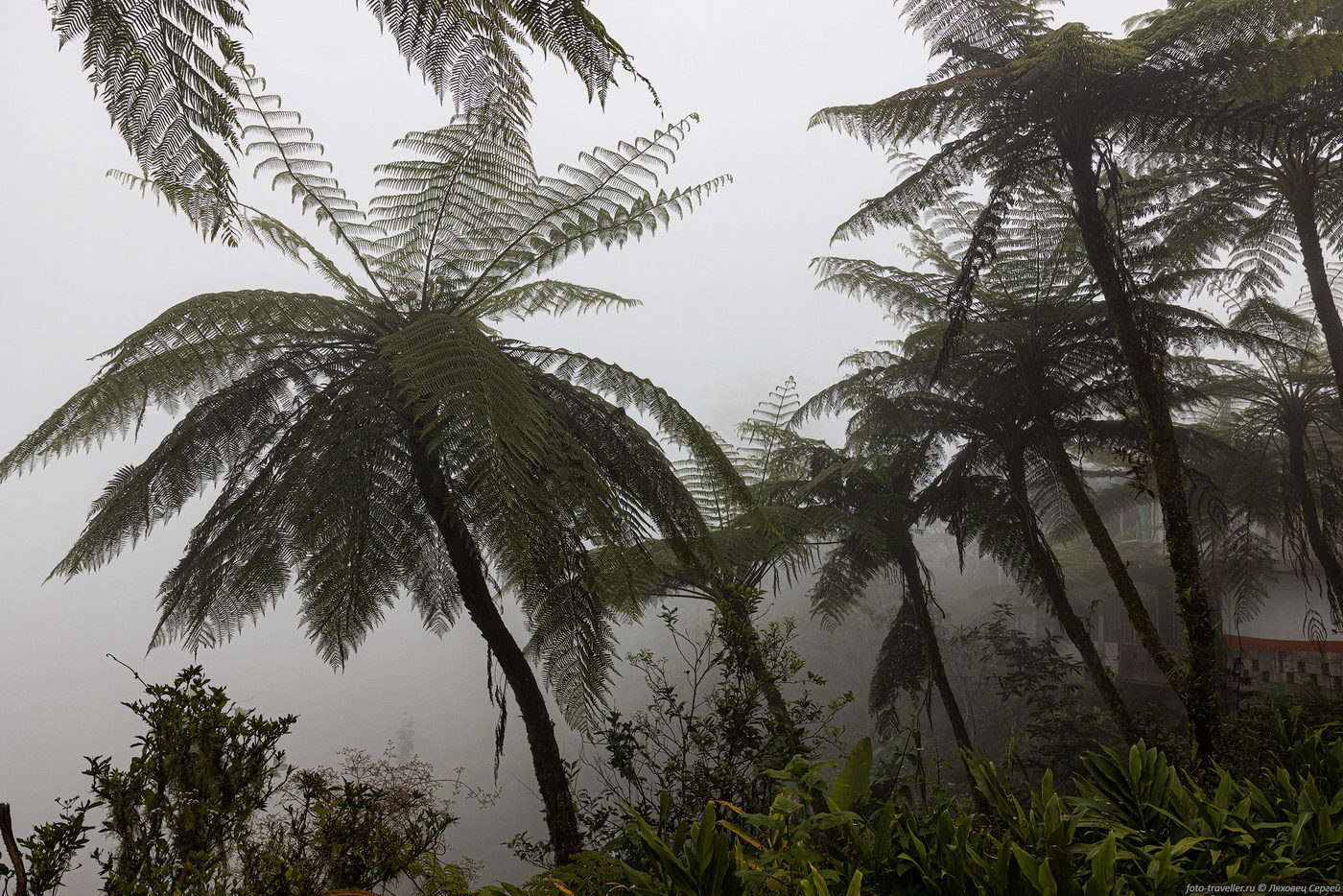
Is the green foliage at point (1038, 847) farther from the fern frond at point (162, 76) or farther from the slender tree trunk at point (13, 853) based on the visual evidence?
the fern frond at point (162, 76)

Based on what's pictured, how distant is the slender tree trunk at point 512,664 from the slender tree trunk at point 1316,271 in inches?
203

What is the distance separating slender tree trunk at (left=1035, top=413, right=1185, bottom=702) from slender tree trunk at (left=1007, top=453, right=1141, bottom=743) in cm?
28

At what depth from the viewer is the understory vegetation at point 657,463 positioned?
4.59 feet

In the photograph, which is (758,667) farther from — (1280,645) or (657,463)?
(1280,645)

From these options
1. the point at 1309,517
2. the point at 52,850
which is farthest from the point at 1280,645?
the point at 52,850

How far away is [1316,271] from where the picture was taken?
435cm

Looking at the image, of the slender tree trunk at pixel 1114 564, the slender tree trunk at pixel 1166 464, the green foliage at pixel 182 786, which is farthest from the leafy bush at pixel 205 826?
the slender tree trunk at pixel 1114 564

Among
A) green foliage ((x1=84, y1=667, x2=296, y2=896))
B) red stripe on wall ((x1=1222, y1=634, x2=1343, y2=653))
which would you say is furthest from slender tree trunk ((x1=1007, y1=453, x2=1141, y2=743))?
red stripe on wall ((x1=1222, y1=634, x2=1343, y2=653))

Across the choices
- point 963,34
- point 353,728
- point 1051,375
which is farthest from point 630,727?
point 353,728

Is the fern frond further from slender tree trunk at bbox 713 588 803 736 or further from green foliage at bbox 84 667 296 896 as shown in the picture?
slender tree trunk at bbox 713 588 803 736

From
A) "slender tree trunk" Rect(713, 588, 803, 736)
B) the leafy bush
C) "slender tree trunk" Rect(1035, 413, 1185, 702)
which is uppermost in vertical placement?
"slender tree trunk" Rect(1035, 413, 1185, 702)

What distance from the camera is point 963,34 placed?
12.1 ft

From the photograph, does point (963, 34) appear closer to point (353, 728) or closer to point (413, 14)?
point (413, 14)

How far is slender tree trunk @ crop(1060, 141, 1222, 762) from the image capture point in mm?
2910
